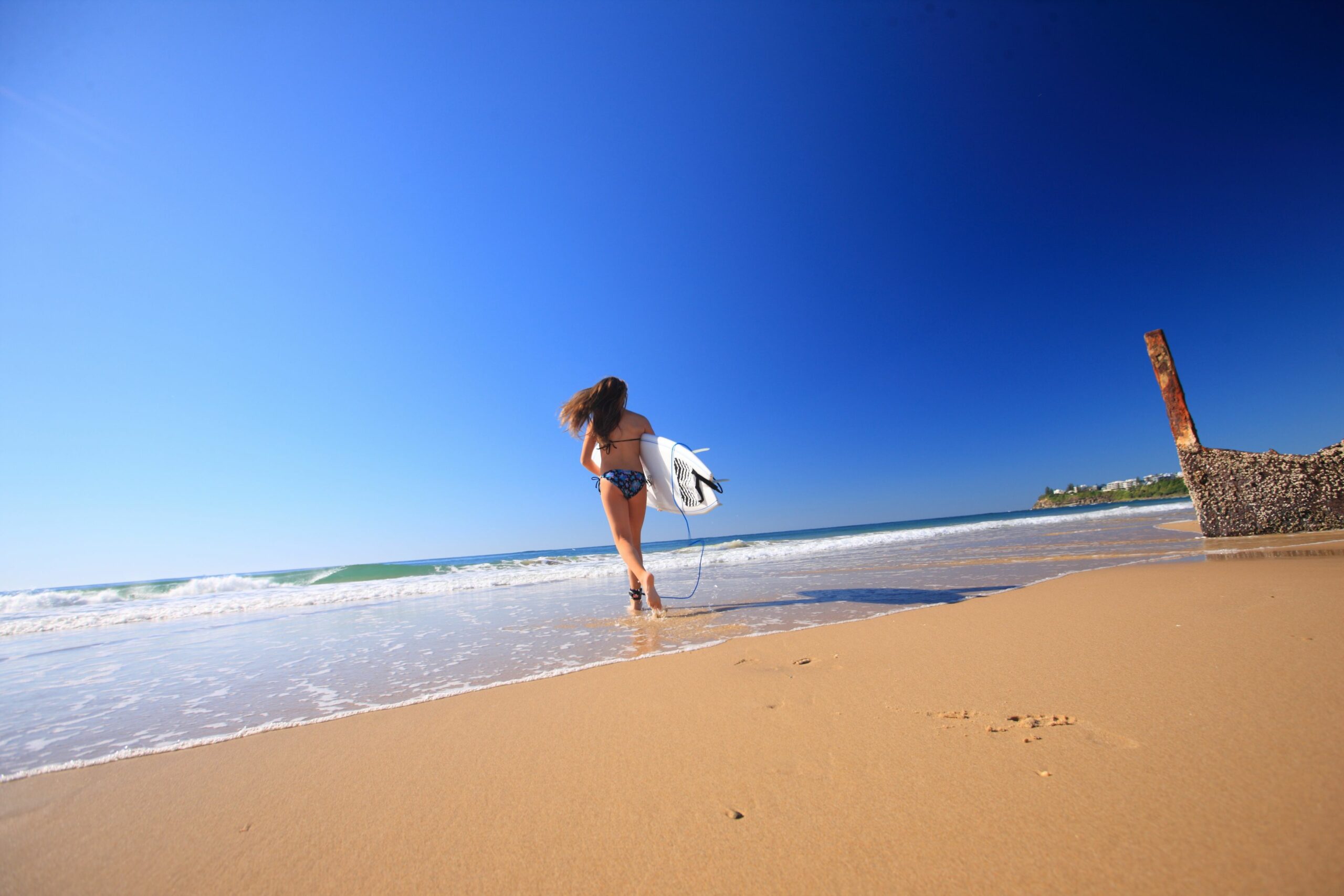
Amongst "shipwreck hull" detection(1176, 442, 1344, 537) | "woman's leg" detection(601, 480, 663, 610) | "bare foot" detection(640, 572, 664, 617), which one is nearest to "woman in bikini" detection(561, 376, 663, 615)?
"woman's leg" detection(601, 480, 663, 610)

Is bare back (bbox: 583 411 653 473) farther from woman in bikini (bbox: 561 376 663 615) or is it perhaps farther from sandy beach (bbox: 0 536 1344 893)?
sandy beach (bbox: 0 536 1344 893)

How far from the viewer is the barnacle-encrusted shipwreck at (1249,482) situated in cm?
608

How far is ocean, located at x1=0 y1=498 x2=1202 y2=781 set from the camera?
8.27ft

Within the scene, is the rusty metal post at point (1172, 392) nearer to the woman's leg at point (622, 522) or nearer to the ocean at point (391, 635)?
the ocean at point (391, 635)

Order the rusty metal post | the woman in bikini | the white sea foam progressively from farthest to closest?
the white sea foam → the rusty metal post → the woman in bikini

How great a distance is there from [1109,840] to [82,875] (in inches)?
91.9

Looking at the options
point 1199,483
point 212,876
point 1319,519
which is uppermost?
point 1199,483

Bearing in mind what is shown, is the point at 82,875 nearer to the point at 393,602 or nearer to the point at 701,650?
the point at 701,650

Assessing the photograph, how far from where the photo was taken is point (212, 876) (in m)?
1.21

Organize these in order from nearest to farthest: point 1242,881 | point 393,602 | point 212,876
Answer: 1. point 1242,881
2. point 212,876
3. point 393,602

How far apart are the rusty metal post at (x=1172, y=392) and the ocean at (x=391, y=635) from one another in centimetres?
143

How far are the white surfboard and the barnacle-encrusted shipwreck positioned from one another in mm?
6501

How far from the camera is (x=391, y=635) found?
4.57 m

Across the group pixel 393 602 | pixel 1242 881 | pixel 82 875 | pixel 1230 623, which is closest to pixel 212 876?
pixel 82 875
